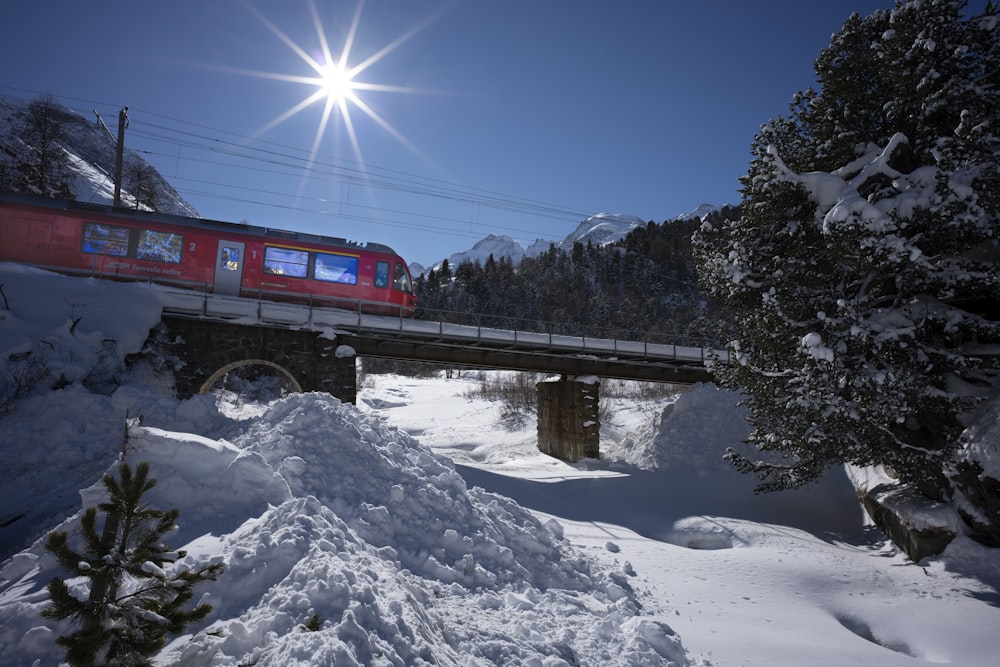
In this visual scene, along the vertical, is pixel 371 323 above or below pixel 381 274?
below

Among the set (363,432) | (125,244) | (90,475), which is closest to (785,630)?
(363,432)

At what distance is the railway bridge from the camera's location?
16.0m

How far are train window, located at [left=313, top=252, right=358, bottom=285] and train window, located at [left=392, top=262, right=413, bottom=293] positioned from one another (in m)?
1.39

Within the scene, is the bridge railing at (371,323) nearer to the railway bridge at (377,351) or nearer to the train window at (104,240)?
the railway bridge at (377,351)

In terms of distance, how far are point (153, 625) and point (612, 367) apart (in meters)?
20.9

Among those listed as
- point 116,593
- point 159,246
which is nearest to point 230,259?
point 159,246

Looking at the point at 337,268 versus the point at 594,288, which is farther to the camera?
the point at 594,288

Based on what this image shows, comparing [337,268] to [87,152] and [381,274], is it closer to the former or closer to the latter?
[381,274]

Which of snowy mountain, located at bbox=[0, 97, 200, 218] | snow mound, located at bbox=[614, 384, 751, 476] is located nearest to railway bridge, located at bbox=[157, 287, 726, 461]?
snow mound, located at bbox=[614, 384, 751, 476]

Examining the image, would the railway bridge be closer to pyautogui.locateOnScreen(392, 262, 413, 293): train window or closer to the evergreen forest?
pyautogui.locateOnScreen(392, 262, 413, 293): train window

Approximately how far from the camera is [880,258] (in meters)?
9.10

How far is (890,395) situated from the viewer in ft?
30.3

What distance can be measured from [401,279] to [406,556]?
529 inches

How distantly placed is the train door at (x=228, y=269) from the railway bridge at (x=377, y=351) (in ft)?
3.07
